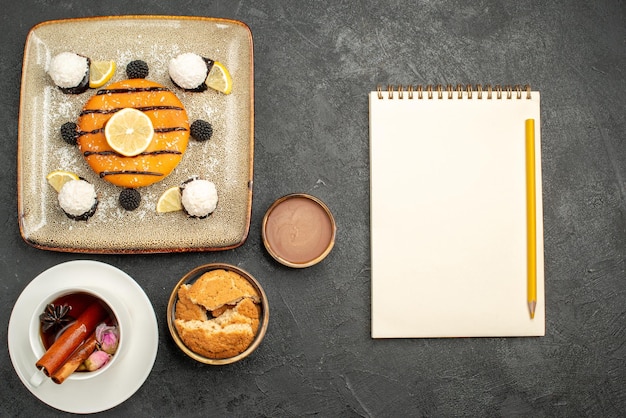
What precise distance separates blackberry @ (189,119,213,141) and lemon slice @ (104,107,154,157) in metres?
0.14

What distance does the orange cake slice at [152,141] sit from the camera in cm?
184

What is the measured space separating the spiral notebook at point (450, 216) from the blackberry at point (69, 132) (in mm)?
948

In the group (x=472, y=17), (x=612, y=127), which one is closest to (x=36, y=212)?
(x=472, y=17)

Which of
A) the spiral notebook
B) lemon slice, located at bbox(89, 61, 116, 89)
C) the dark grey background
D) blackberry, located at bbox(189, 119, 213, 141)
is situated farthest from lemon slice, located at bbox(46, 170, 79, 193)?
the spiral notebook

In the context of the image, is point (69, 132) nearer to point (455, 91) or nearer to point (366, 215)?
point (366, 215)

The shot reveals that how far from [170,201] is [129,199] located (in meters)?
0.12

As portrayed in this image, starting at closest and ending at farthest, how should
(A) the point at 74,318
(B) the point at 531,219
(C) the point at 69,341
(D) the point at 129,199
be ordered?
(C) the point at 69,341 → (A) the point at 74,318 → (D) the point at 129,199 → (B) the point at 531,219

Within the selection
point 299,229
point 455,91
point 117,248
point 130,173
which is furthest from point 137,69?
point 455,91

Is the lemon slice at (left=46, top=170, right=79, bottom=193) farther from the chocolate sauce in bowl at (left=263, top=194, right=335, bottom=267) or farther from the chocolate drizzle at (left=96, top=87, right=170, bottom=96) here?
the chocolate sauce in bowl at (left=263, top=194, right=335, bottom=267)

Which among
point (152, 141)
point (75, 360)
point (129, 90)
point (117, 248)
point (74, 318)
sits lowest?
point (75, 360)

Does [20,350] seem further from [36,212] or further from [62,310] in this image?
[36,212]

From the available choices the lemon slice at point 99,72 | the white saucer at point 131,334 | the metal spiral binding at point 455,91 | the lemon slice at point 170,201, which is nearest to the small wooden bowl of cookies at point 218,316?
the white saucer at point 131,334

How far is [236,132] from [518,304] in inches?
42.5

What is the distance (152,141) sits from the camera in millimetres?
1835
